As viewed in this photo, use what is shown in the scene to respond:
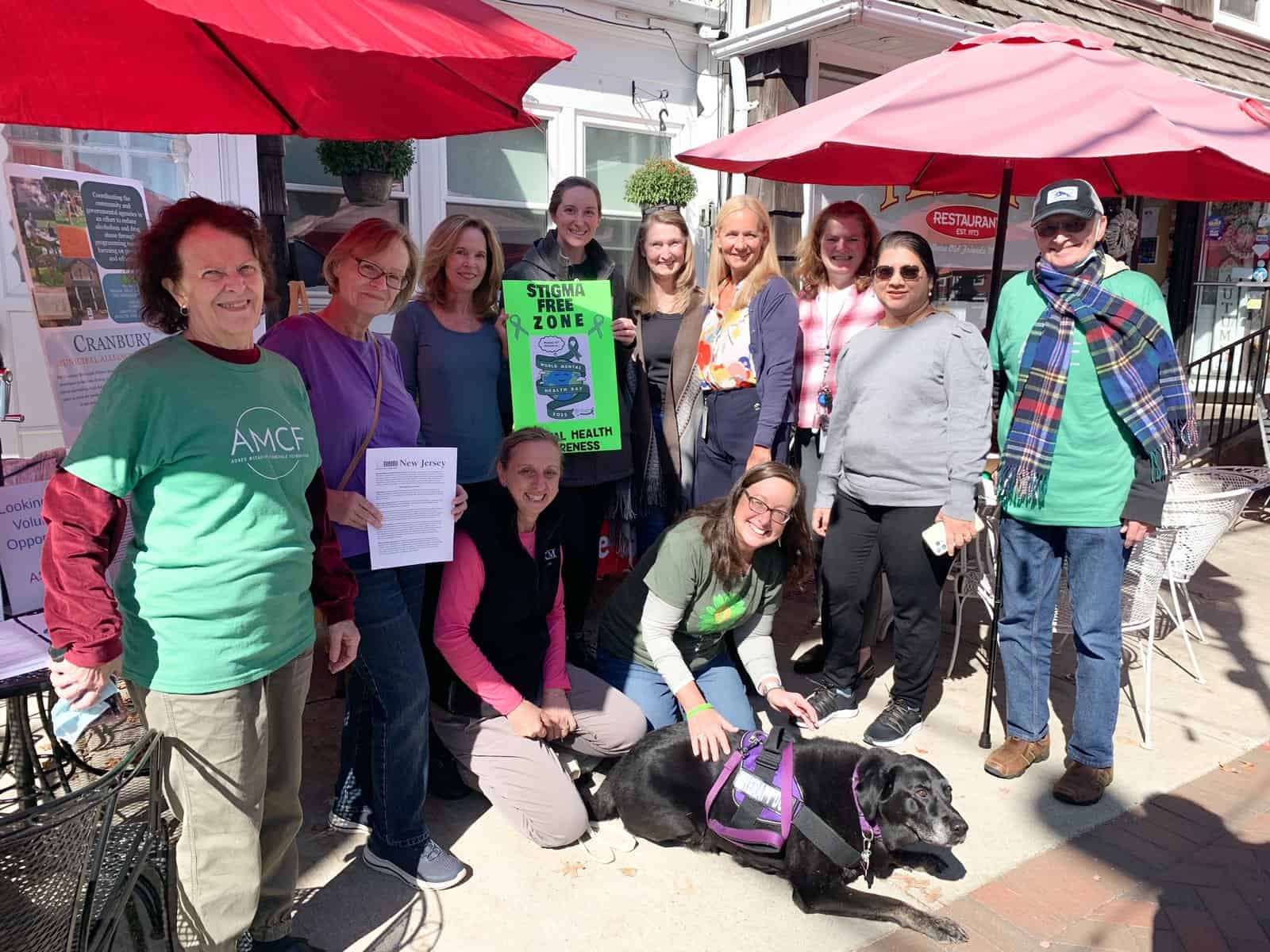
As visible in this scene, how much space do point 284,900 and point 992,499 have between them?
10.8ft

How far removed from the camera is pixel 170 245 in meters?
1.99

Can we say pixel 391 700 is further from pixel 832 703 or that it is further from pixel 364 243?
pixel 832 703

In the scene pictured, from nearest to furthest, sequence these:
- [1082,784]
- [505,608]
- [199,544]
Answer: [199,544] < [505,608] < [1082,784]

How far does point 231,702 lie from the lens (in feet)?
6.63

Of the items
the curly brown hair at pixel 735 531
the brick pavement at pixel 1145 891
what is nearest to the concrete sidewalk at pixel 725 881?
the brick pavement at pixel 1145 891

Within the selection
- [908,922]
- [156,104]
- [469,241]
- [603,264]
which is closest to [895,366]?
[603,264]

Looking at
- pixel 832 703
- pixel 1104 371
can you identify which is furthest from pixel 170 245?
pixel 832 703

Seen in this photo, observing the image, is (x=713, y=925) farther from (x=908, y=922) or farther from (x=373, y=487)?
(x=373, y=487)

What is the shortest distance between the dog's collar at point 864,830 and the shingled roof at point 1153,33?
549cm

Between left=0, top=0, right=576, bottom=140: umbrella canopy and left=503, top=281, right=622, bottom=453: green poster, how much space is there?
1.07 meters

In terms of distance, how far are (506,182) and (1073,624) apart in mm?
4441

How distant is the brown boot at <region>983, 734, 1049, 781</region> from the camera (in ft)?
11.8

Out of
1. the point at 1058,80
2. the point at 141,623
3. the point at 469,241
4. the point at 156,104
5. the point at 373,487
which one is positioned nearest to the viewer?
the point at 141,623

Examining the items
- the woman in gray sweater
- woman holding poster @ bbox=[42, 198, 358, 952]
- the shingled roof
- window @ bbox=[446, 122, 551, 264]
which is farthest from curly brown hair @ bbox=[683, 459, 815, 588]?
the shingled roof
